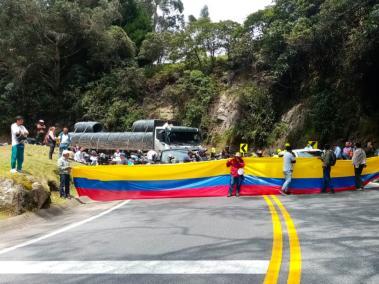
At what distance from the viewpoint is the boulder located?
1115 centimetres

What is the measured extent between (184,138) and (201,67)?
19.6 meters

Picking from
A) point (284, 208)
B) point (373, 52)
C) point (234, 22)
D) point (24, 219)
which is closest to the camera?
point (24, 219)

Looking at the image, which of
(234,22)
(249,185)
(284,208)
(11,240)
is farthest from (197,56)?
(11,240)

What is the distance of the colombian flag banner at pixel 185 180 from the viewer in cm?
1599

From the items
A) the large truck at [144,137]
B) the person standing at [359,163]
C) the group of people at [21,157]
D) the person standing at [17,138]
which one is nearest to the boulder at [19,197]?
the group of people at [21,157]

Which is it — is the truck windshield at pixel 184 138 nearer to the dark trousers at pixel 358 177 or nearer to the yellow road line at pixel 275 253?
the dark trousers at pixel 358 177

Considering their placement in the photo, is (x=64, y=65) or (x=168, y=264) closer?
(x=168, y=264)

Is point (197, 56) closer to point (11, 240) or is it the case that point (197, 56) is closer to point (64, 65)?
point (64, 65)

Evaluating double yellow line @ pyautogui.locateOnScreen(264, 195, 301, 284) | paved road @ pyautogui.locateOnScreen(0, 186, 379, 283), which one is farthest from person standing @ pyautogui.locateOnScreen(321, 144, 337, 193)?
double yellow line @ pyautogui.locateOnScreen(264, 195, 301, 284)

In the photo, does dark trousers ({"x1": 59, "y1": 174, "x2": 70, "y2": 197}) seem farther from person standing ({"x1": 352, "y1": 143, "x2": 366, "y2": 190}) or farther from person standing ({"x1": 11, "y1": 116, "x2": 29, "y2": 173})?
person standing ({"x1": 352, "y1": 143, "x2": 366, "y2": 190})

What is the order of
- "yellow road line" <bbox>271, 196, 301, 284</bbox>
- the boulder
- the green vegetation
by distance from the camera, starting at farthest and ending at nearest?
the green vegetation
the boulder
"yellow road line" <bbox>271, 196, 301, 284</bbox>

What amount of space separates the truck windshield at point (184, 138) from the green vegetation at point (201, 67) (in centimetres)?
710

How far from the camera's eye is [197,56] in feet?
152

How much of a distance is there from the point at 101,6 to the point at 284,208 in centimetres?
4255
